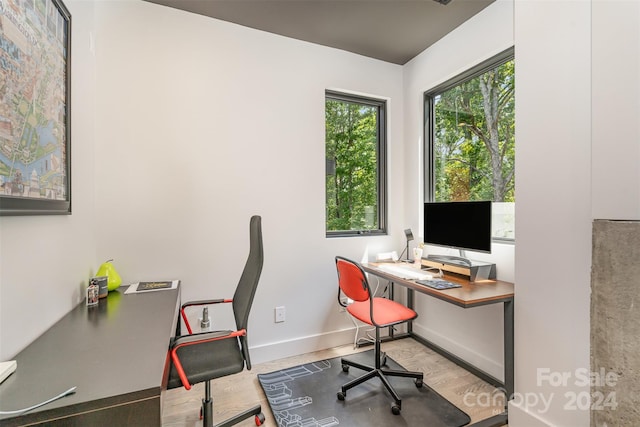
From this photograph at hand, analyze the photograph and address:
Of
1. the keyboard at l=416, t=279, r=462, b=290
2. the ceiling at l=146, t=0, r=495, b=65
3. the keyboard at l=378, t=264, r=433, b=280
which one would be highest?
the ceiling at l=146, t=0, r=495, b=65

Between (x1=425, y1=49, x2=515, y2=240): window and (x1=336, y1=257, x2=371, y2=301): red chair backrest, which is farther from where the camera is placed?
(x1=425, y1=49, x2=515, y2=240): window

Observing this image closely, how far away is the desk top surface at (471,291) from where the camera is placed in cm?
166

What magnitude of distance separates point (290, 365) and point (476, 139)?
242 cm

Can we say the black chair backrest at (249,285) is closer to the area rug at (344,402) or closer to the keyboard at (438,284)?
the area rug at (344,402)

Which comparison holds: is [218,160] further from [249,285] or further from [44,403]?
[44,403]

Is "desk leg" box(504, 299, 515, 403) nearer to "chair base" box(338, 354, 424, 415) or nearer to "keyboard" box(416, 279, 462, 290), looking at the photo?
"keyboard" box(416, 279, 462, 290)

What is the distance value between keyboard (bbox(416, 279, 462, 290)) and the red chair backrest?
417 millimetres

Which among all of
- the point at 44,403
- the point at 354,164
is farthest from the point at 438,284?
the point at 44,403

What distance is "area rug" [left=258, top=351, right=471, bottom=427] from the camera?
1.72 m

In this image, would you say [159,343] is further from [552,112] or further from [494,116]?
[494,116]

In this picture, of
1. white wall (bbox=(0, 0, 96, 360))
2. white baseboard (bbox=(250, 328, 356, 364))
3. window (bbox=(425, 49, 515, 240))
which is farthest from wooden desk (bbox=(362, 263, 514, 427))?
white wall (bbox=(0, 0, 96, 360))

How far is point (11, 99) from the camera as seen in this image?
1.02 meters

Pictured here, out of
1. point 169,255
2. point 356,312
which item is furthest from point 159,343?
point 356,312

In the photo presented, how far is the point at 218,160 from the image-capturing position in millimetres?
2275
